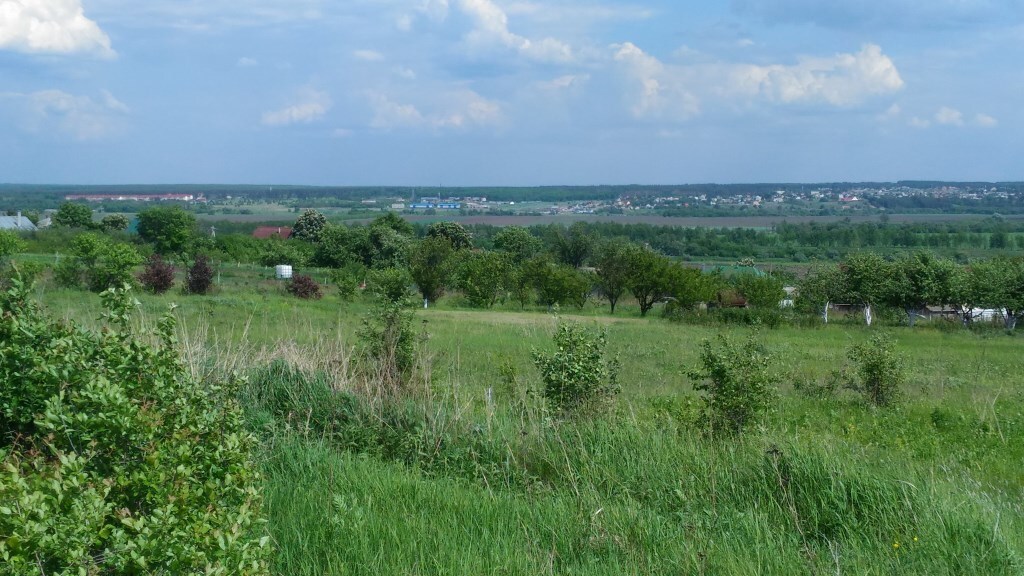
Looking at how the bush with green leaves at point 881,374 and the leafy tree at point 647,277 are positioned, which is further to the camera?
the leafy tree at point 647,277

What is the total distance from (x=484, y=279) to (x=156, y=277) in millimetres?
19580

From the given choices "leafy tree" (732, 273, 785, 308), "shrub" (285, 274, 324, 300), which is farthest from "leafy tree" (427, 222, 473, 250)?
"shrub" (285, 274, 324, 300)

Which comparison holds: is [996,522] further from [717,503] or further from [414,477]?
[414,477]

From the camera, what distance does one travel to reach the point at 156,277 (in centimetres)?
3466

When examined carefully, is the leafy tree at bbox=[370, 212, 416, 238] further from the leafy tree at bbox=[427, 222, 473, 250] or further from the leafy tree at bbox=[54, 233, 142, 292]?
the leafy tree at bbox=[54, 233, 142, 292]

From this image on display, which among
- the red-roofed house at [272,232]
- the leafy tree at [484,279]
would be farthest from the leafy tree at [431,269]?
the red-roofed house at [272,232]

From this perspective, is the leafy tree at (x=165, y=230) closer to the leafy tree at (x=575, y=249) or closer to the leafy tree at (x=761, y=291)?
the leafy tree at (x=575, y=249)

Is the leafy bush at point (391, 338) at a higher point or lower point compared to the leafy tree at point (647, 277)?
higher

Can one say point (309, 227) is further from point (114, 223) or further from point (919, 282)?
point (919, 282)

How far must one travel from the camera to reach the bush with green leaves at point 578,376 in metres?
8.55

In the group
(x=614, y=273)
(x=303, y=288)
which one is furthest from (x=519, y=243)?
(x=303, y=288)

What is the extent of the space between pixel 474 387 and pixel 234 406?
718cm

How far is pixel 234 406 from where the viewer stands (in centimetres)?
460

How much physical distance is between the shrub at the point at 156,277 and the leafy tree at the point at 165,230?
45029 millimetres
